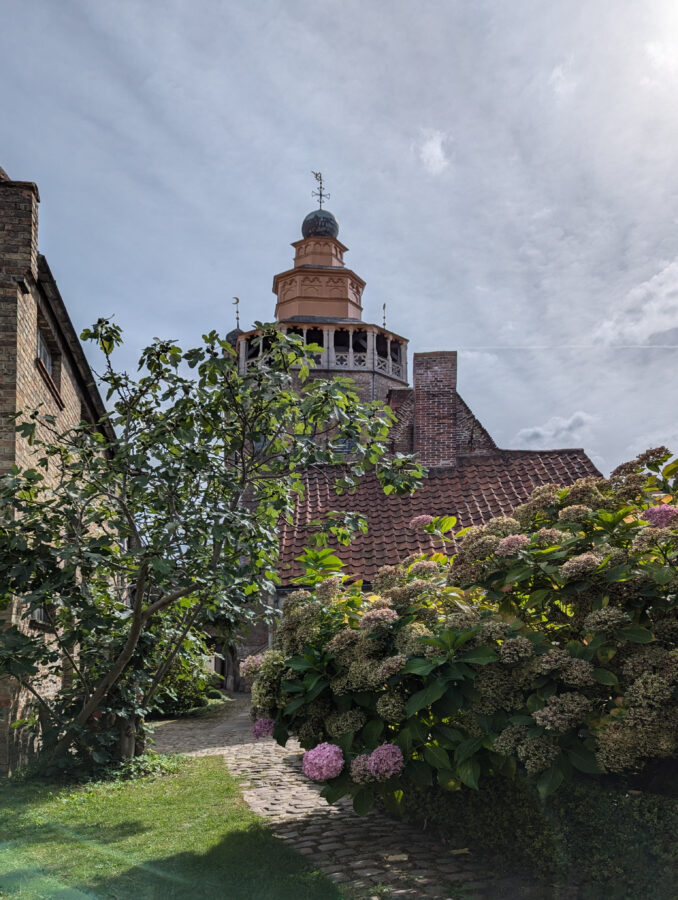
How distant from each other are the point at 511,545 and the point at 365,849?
2602mm

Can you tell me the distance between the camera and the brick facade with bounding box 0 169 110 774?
8148 mm

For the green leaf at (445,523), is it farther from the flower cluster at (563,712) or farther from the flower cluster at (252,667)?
the flower cluster at (252,667)

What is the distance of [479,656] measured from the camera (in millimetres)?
4160

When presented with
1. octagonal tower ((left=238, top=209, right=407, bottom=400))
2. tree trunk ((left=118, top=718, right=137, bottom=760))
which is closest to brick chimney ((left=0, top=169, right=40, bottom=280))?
tree trunk ((left=118, top=718, right=137, bottom=760))

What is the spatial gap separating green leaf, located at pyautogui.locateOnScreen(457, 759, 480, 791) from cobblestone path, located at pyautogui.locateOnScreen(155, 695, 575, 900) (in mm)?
747

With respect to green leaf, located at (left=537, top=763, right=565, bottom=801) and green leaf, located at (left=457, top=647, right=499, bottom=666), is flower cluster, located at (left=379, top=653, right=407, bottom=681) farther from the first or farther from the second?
green leaf, located at (left=537, top=763, right=565, bottom=801)

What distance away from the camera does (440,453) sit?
18609 mm

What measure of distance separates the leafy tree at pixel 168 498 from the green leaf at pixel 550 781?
3.40 metres

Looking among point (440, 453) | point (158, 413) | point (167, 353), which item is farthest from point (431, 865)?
point (440, 453)

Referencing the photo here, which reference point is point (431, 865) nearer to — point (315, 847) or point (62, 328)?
point (315, 847)

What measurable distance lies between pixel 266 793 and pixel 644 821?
14.3 feet

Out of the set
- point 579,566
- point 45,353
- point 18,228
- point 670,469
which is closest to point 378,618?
point 579,566

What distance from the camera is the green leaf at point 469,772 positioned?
4.12 metres

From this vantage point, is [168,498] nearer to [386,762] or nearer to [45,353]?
[386,762]
